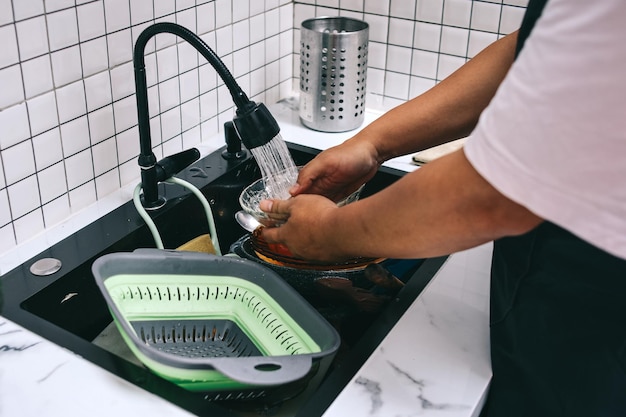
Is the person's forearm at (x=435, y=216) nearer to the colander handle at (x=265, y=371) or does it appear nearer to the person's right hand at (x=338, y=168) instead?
the colander handle at (x=265, y=371)

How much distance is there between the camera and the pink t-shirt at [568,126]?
0.54m

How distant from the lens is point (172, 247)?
125 centimetres

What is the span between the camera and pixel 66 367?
2.78ft

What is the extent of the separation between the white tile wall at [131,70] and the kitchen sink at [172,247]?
0.26 feet

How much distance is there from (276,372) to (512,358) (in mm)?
297

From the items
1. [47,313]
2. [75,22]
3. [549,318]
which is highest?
[75,22]

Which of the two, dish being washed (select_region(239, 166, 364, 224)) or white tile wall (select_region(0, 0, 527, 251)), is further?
dish being washed (select_region(239, 166, 364, 224))

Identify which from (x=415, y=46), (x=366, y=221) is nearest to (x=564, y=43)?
(x=366, y=221)

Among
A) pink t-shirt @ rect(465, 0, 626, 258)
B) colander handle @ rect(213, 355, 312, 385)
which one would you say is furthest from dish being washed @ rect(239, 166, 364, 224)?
pink t-shirt @ rect(465, 0, 626, 258)

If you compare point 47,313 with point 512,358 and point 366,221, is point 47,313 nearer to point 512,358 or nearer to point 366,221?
point 366,221

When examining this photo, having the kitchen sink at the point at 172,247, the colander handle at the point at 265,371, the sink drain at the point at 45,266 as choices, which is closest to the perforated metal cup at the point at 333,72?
the kitchen sink at the point at 172,247

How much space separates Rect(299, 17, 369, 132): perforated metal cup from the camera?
4.73 feet

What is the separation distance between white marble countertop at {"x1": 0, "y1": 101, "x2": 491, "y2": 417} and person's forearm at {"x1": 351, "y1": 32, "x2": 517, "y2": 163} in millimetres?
230

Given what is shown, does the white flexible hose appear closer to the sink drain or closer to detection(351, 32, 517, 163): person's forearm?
the sink drain
